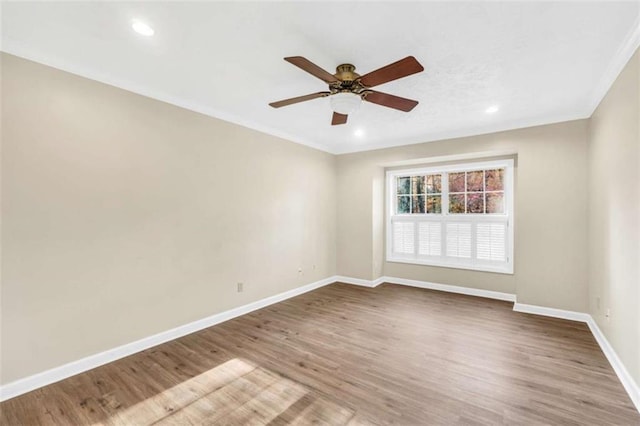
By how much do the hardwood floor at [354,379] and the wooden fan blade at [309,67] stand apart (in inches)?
93.3

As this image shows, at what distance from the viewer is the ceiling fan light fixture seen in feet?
7.89

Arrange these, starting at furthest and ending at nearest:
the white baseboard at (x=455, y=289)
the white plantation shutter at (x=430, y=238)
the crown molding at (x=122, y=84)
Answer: the white plantation shutter at (x=430, y=238), the white baseboard at (x=455, y=289), the crown molding at (x=122, y=84)

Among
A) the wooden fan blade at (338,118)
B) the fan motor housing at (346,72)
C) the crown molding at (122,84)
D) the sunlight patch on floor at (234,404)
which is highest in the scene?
the crown molding at (122,84)

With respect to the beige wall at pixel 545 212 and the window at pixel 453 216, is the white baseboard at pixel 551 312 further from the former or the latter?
the window at pixel 453 216

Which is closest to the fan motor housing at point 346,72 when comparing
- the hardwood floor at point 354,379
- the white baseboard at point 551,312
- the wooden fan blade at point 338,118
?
the wooden fan blade at point 338,118

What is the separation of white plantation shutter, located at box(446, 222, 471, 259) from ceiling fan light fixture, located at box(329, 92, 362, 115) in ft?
11.4

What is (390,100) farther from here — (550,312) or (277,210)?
(550,312)

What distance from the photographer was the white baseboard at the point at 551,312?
3.63 m

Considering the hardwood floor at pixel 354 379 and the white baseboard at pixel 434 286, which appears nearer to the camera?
the hardwood floor at pixel 354 379

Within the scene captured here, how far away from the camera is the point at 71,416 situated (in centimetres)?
197

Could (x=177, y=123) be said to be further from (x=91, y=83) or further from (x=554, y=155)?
(x=554, y=155)

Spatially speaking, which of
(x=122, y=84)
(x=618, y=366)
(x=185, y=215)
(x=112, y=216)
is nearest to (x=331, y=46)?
(x=122, y=84)

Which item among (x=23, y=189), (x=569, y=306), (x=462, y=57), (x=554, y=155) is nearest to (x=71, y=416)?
(x=23, y=189)

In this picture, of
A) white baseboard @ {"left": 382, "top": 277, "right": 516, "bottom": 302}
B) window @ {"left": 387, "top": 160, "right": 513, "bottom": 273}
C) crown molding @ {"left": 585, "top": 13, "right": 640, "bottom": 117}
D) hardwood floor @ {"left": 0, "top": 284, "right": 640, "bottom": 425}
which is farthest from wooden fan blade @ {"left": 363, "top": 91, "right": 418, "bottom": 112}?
white baseboard @ {"left": 382, "top": 277, "right": 516, "bottom": 302}
